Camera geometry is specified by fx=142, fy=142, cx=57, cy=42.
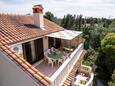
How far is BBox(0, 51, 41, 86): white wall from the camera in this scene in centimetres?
948

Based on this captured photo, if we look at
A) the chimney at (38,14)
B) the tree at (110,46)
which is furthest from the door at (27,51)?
the tree at (110,46)

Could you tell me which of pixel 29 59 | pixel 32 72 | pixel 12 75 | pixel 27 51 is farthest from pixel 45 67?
pixel 32 72

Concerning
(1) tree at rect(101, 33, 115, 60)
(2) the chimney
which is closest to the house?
(2) the chimney

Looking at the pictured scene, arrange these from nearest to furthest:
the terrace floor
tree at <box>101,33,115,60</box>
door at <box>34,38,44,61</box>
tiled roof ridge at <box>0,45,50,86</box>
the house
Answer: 1. tiled roof ridge at <box>0,45,50,86</box>
2. the house
3. the terrace floor
4. door at <box>34,38,44,61</box>
5. tree at <box>101,33,115,60</box>

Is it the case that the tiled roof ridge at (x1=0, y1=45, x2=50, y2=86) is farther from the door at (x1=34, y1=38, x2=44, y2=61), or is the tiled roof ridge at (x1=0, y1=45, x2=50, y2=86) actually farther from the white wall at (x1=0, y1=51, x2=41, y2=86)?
the door at (x1=34, y1=38, x2=44, y2=61)

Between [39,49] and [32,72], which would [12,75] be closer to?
[32,72]

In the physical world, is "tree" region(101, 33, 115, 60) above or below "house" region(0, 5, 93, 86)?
below

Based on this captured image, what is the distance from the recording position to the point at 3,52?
10.3 meters

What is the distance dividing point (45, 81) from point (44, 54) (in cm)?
1296

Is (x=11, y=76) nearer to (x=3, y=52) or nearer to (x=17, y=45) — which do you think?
(x=3, y=52)

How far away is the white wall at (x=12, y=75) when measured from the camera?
31.1ft

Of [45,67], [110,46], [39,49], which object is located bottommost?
[110,46]

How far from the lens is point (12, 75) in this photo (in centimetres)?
1002

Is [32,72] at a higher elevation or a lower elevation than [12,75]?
higher
